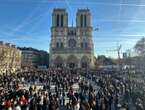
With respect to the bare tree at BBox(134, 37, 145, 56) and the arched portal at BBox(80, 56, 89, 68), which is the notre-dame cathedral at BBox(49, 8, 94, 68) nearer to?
the arched portal at BBox(80, 56, 89, 68)

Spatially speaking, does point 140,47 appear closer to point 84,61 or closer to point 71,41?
point 84,61

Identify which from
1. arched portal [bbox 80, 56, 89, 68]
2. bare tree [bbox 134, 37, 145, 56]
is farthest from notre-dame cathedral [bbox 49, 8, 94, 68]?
bare tree [bbox 134, 37, 145, 56]

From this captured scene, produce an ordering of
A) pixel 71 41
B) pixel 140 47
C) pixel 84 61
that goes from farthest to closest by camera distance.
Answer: pixel 71 41 → pixel 84 61 → pixel 140 47

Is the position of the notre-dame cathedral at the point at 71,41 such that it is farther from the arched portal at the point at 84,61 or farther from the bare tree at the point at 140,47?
the bare tree at the point at 140,47

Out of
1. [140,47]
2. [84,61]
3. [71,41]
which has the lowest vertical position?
[84,61]

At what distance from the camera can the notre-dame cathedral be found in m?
130

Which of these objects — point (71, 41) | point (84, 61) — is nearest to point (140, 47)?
point (84, 61)

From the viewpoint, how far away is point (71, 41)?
443 ft

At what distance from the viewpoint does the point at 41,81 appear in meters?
43.2

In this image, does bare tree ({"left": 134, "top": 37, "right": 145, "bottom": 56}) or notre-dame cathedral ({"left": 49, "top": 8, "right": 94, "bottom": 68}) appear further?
notre-dame cathedral ({"left": 49, "top": 8, "right": 94, "bottom": 68})

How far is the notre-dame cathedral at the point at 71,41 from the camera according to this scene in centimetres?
13000

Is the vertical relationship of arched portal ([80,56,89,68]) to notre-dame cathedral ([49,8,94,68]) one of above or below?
below

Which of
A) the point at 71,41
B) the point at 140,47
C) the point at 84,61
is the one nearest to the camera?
the point at 140,47

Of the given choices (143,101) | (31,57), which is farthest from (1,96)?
(31,57)
